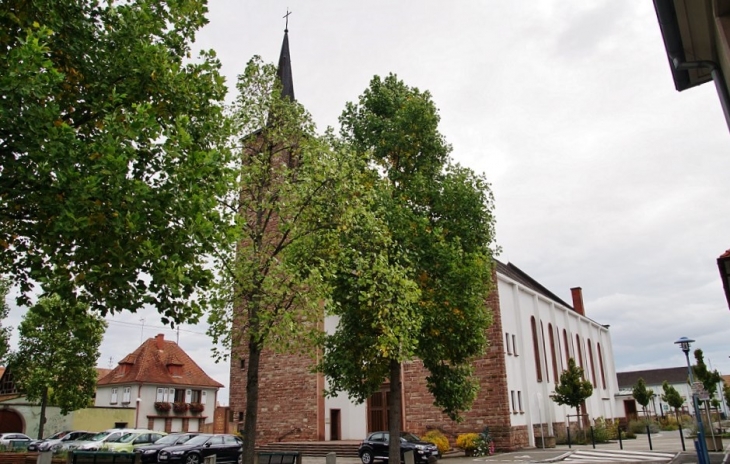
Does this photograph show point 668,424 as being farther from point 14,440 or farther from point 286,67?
point 14,440

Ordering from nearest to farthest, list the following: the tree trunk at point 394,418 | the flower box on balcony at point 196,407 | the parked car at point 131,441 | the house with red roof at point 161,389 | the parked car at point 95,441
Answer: the tree trunk at point 394,418, the parked car at point 131,441, the parked car at point 95,441, the house with red roof at point 161,389, the flower box on balcony at point 196,407

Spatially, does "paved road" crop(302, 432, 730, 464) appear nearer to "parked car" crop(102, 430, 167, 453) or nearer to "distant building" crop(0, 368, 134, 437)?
"parked car" crop(102, 430, 167, 453)

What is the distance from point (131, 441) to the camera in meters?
26.1

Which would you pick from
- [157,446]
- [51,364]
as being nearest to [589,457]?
[157,446]

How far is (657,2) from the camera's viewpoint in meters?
6.27

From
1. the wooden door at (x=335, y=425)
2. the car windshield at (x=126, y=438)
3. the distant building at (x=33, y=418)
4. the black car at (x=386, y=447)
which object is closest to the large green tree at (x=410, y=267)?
the black car at (x=386, y=447)

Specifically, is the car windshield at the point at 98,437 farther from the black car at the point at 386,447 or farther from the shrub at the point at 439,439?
the shrub at the point at 439,439

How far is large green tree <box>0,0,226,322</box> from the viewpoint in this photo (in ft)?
23.6

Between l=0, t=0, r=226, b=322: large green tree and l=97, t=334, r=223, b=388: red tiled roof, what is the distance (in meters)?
41.6

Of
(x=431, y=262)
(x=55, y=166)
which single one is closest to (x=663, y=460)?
(x=431, y=262)

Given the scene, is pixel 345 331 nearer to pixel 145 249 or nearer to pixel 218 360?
pixel 218 360

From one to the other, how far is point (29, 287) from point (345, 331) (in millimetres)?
10272

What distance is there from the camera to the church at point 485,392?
92.1ft

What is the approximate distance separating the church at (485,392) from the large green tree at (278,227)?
13.3 m
